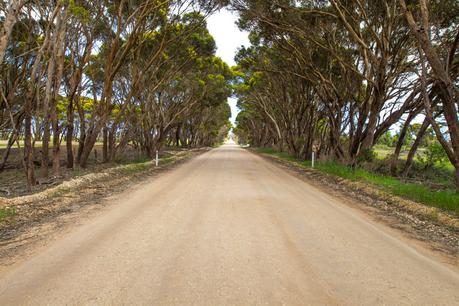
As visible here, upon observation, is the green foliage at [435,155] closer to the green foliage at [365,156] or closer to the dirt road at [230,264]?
the green foliage at [365,156]

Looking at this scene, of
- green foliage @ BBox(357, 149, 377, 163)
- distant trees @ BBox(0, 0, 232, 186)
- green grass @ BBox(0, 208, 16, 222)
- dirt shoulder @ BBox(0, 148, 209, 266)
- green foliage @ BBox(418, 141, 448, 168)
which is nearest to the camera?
dirt shoulder @ BBox(0, 148, 209, 266)

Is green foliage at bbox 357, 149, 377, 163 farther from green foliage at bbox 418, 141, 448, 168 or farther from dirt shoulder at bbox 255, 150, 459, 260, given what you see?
dirt shoulder at bbox 255, 150, 459, 260

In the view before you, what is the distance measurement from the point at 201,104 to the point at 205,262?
29.5 metres

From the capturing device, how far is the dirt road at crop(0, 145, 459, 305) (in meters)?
2.92

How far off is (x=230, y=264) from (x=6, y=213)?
4.86 metres

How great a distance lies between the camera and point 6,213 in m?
5.72

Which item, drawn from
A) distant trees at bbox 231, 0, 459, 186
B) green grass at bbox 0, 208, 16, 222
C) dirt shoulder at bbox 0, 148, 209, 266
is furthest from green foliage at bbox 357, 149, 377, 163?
green grass at bbox 0, 208, 16, 222

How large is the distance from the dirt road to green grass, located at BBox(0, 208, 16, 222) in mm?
1775

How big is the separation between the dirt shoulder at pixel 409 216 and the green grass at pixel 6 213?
7.38 m

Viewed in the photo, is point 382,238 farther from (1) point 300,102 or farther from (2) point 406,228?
(1) point 300,102

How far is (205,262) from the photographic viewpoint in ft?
12.0

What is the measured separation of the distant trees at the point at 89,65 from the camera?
1030 cm

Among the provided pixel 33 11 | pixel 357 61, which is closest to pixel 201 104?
pixel 357 61

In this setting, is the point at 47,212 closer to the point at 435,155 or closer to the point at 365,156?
the point at 365,156
